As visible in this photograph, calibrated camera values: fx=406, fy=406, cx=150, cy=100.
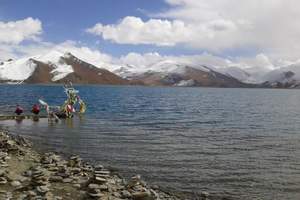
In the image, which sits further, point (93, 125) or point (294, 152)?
point (93, 125)

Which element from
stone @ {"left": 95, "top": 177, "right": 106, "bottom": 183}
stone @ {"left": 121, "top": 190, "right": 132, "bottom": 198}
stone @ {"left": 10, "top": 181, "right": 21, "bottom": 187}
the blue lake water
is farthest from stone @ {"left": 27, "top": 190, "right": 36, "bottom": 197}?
the blue lake water

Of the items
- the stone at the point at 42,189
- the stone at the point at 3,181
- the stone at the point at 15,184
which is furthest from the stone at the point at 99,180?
the stone at the point at 3,181

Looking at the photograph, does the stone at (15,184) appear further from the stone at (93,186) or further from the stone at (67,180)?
the stone at (93,186)

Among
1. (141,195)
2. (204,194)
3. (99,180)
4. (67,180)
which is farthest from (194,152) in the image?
(141,195)

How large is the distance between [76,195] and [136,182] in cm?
420

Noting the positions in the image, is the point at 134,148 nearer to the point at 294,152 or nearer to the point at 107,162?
the point at 107,162

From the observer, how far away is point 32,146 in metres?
36.5

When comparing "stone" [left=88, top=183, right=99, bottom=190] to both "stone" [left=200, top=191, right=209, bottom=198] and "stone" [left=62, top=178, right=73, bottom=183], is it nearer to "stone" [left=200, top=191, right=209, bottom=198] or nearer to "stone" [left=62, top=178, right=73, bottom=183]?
"stone" [left=62, top=178, right=73, bottom=183]

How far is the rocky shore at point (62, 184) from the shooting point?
1892 cm

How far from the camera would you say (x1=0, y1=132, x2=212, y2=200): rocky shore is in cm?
1892

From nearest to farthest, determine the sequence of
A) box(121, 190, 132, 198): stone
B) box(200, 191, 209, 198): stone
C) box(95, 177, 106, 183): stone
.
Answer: box(121, 190, 132, 198): stone
box(95, 177, 106, 183): stone
box(200, 191, 209, 198): stone

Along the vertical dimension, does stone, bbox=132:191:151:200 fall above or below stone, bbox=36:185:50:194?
below

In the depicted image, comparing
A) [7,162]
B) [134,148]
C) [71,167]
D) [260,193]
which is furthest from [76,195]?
[134,148]

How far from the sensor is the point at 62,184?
21.1 metres
